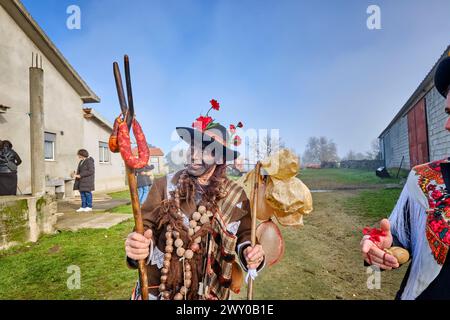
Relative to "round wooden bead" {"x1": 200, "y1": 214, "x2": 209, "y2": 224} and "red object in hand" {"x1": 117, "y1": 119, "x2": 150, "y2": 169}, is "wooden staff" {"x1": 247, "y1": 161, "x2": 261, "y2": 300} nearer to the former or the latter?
"round wooden bead" {"x1": 200, "y1": 214, "x2": 209, "y2": 224}

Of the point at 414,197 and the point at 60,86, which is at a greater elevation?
the point at 60,86

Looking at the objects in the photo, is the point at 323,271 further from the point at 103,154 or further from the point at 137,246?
the point at 103,154

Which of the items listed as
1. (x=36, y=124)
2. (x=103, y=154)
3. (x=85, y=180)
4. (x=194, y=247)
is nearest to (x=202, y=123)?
(x=194, y=247)

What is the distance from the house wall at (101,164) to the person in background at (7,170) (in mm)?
7302

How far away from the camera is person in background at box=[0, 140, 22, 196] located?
5.86 m

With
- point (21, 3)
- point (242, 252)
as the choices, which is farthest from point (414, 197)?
point (21, 3)

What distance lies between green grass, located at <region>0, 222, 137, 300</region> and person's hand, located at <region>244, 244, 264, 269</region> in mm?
2213

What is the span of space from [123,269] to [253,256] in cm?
309

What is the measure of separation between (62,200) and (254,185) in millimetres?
11537

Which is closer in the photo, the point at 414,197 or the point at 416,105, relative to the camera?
the point at 414,197

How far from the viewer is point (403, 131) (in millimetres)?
16766

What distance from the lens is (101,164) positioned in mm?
14711

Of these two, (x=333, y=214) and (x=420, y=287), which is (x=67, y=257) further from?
(x=333, y=214)

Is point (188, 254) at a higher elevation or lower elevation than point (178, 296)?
higher
